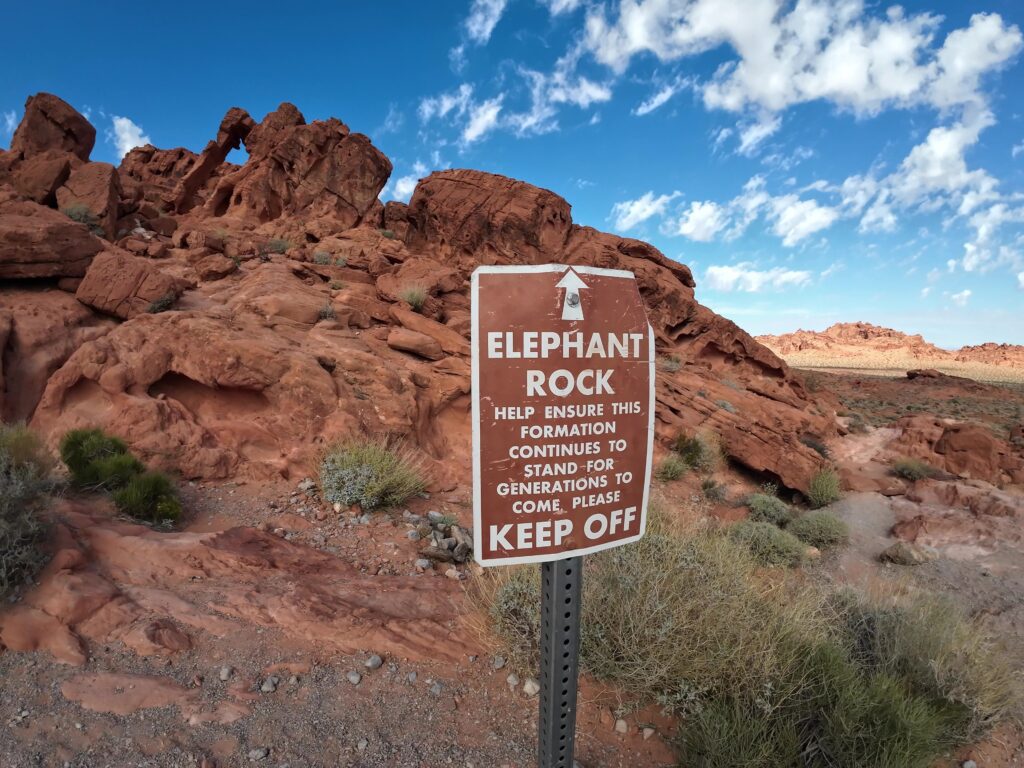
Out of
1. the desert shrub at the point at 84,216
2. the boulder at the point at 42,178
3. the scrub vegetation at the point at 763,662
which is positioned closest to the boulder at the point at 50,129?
the boulder at the point at 42,178

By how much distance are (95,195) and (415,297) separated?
9745mm

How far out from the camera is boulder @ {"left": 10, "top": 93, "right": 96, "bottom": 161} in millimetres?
17172

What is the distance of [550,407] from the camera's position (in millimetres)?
1746

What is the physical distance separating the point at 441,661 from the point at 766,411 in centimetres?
1636

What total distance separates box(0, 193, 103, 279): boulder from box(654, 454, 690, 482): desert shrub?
1060cm

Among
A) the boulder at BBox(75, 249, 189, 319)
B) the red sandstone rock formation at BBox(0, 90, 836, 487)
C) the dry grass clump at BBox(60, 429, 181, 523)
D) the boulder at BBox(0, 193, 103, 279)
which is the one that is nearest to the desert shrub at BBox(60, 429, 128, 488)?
the dry grass clump at BBox(60, 429, 181, 523)

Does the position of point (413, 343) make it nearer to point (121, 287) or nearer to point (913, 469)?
point (121, 287)

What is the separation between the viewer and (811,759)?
254 centimetres

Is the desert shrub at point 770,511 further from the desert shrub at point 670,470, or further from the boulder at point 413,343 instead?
the boulder at point 413,343

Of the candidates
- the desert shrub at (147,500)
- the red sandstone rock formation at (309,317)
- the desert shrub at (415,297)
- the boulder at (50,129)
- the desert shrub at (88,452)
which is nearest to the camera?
the desert shrub at (147,500)

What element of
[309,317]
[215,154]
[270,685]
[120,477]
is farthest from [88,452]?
[215,154]

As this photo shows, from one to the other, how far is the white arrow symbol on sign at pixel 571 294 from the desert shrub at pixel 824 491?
35.9 ft

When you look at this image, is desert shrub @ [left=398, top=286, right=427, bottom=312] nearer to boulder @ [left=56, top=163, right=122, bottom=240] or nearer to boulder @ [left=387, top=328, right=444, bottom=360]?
boulder @ [left=387, top=328, right=444, bottom=360]

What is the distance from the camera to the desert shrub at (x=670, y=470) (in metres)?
10.2
